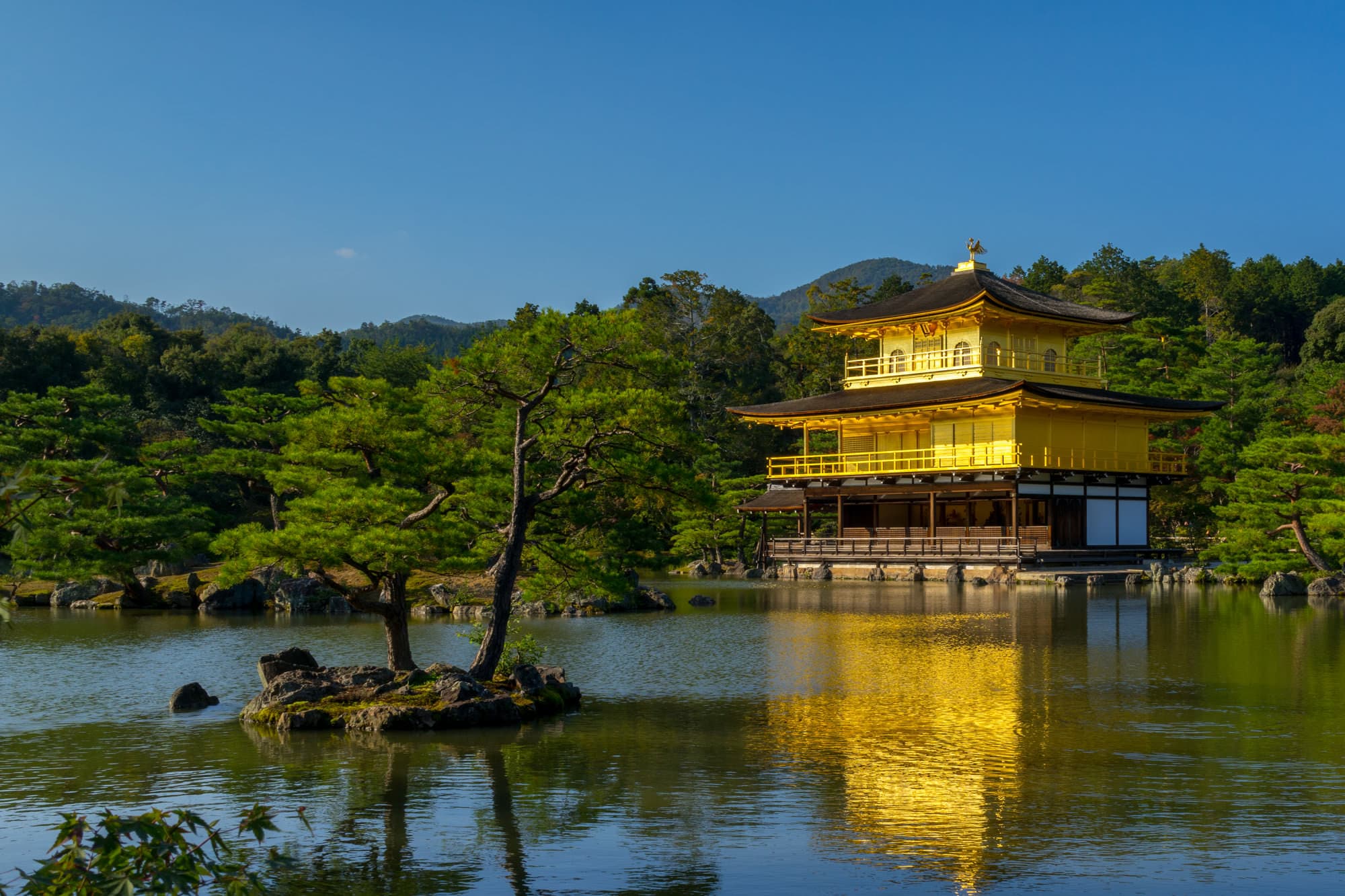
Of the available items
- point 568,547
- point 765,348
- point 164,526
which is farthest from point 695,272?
point 568,547

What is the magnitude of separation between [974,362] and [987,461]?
192 inches

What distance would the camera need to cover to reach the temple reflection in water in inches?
390

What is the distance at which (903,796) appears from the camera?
11.2 m

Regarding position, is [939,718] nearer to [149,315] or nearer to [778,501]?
[778,501]

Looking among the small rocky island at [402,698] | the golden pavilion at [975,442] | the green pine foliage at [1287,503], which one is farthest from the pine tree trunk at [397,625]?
the golden pavilion at [975,442]

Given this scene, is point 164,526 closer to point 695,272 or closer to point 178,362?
point 178,362

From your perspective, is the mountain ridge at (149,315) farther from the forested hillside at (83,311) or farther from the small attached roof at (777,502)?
the small attached roof at (777,502)

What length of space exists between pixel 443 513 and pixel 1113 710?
350 inches

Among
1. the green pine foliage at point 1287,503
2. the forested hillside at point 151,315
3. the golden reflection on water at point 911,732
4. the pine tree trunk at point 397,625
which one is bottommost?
the golden reflection on water at point 911,732

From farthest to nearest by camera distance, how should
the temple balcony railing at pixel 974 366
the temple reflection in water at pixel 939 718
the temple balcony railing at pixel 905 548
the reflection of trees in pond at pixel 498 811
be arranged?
1. the temple balcony railing at pixel 974 366
2. the temple balcony railing at pixel 905 548
3. the temple reflection in water at pixel 939 718
4. the reflection of trees in pond at pixel 498 811

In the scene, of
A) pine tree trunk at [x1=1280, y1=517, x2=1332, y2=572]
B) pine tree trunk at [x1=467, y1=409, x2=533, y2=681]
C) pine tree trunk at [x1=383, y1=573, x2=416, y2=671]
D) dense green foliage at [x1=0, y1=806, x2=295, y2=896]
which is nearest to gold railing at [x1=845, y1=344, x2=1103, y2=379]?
pine tree trunk at [x1=1280, y1=517, x2=1332, y2=572]

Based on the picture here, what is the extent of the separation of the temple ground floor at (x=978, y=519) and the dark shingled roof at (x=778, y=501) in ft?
0.19

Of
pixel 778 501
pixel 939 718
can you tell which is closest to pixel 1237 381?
pixel 778 501

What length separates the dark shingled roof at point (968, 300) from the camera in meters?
45.3
